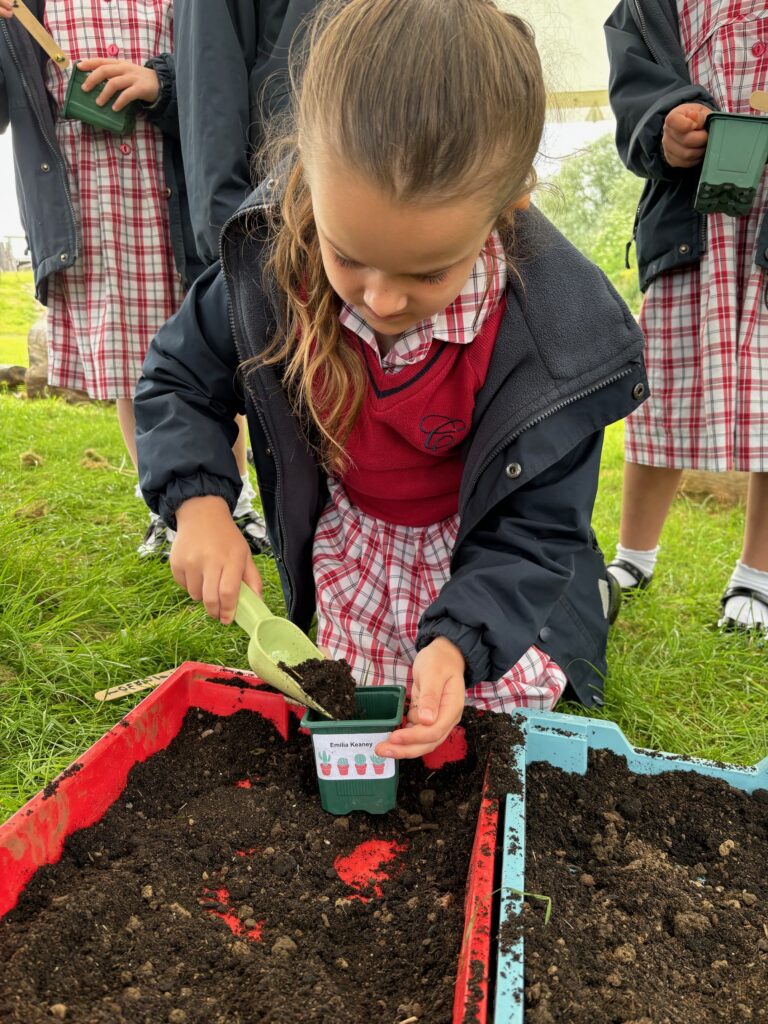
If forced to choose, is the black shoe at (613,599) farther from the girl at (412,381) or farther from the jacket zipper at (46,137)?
the jacket zipper at (46,137)

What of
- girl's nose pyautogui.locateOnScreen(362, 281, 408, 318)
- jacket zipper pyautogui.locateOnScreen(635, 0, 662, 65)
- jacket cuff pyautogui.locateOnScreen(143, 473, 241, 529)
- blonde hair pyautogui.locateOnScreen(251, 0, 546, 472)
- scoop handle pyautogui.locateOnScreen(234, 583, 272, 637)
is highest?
jacket zipper pyautogui.locateOnScreen(635, 0, 662, 65)

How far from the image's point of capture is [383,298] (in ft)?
3.67

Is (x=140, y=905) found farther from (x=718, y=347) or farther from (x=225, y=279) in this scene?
(x=718, y=347)

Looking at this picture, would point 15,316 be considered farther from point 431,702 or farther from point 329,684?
point 431,702

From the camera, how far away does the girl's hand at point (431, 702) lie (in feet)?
3.85

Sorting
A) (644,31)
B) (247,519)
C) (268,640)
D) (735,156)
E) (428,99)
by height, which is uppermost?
(644,31)

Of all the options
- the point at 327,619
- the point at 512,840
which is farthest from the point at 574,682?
the point at 512,840

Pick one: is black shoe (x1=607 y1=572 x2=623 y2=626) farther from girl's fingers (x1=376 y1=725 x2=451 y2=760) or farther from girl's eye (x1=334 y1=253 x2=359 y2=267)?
girl's eye (x1=334 y1=253 x2=359 y2=267)

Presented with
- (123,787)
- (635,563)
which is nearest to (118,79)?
(123,787)

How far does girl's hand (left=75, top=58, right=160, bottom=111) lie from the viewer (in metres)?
2.07

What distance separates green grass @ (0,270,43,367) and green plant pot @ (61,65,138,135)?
151 inches

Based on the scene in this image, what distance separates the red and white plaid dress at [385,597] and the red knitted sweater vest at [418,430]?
0.04 m

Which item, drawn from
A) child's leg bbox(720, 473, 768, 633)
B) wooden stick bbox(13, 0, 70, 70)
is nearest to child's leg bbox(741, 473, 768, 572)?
child's leg bbox(720, 473, 768, 633)

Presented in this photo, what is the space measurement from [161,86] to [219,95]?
0.98 feet
